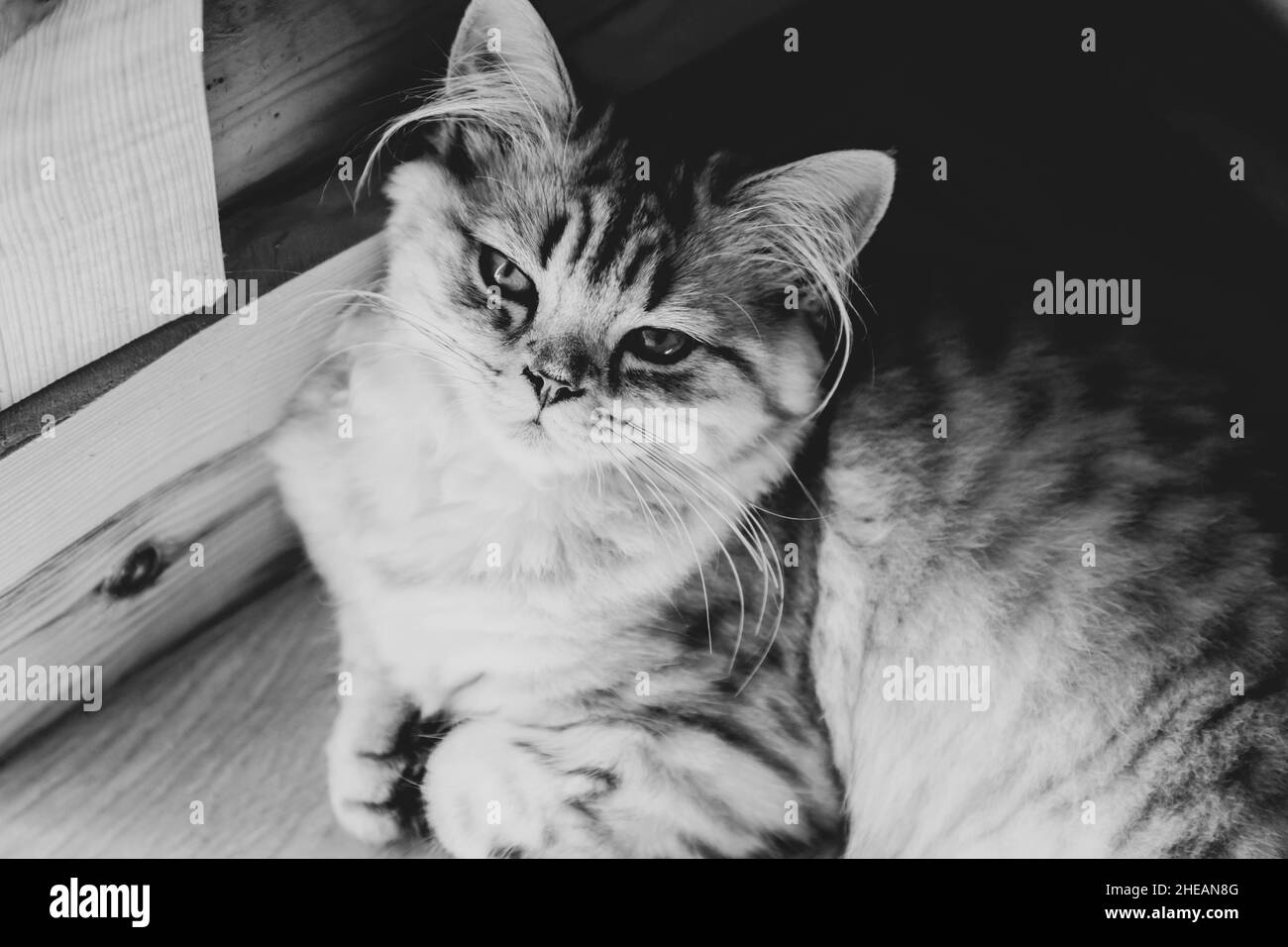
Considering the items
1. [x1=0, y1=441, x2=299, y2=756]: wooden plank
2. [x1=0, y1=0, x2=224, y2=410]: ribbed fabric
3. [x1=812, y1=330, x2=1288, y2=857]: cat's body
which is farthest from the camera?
[x1=0, y1=441, x2=299, y2=756]: wooden plank

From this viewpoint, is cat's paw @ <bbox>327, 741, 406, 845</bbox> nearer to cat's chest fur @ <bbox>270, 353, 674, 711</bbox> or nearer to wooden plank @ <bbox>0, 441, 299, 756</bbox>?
cat's chest fur @ <bbox>270, 353, 674, 711</bbox>

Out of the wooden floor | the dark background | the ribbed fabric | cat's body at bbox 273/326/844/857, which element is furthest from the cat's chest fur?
the dark background

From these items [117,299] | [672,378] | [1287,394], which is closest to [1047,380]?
[1287,394]

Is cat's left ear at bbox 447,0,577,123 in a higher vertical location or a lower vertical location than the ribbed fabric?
higher

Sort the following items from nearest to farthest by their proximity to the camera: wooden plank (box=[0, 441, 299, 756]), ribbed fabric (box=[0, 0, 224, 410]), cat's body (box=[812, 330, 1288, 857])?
ribbed fabric (box=[0, 0, 224, 410]) < cat's body (box=[812, 330, 1288, 857]) < wooden plank (box=[0, 441, 299, 756])

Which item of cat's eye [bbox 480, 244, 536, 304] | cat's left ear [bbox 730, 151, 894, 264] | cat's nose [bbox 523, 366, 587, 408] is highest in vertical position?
cat's left ear [bbox 730, 151, 894, 264]

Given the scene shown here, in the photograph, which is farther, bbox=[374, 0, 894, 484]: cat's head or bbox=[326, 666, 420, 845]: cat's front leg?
bbox=[326, 666, 420, 845]: cat's front leg

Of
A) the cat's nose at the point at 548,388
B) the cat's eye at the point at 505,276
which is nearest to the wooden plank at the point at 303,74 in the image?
the cat's eye at the point at 505,276

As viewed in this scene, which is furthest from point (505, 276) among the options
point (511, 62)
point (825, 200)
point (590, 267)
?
point (825, 200)
